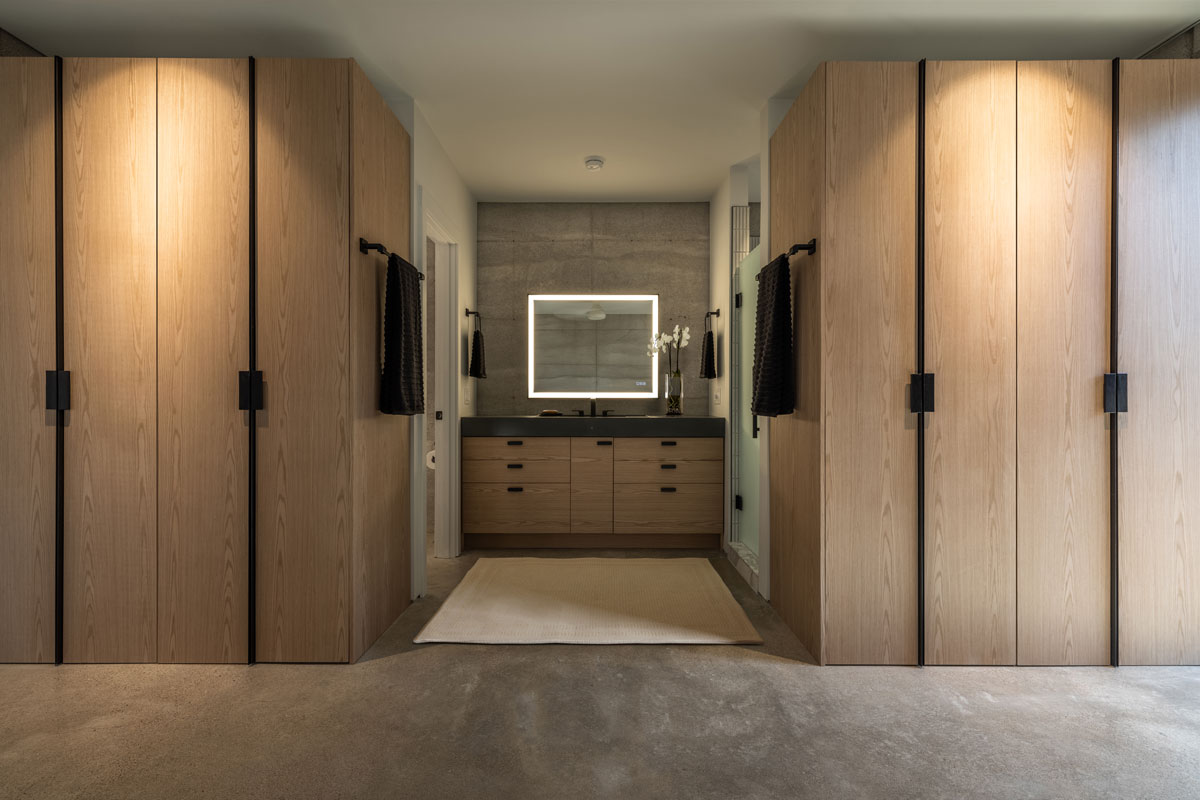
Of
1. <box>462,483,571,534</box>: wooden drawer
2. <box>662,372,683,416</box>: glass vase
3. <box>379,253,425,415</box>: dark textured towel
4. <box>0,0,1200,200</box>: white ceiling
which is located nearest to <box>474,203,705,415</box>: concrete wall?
<box>662,372,683,416</box>: glass vase

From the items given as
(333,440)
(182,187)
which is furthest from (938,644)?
(182,187)

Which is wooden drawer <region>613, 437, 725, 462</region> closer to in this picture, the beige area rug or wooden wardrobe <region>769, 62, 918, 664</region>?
the beige area rug

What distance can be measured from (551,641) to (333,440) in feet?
4.12

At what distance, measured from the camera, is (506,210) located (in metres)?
5.27

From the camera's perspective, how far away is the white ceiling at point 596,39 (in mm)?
Answer: 2635

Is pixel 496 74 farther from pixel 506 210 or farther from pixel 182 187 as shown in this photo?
pixel 506 210

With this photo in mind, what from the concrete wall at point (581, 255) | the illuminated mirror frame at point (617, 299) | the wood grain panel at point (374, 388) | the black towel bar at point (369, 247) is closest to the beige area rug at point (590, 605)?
the wood grain panel at point (374, 388)

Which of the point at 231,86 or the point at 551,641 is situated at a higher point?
the point at 231,86

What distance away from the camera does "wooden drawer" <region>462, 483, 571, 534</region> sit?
180 inches

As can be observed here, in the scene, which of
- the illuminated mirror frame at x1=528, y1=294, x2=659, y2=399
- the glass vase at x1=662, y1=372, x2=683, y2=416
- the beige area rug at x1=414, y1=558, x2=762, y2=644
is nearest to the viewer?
the beige area rug at x1=414, y1=558, x2=762, y2=644

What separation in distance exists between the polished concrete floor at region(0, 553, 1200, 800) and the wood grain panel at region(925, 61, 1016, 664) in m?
0.25

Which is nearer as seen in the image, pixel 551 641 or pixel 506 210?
pixel 551 641

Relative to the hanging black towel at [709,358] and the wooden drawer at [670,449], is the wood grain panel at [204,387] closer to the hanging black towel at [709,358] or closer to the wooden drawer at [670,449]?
the wooden drawer at [670,449]

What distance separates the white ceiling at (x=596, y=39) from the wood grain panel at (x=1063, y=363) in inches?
15.7
